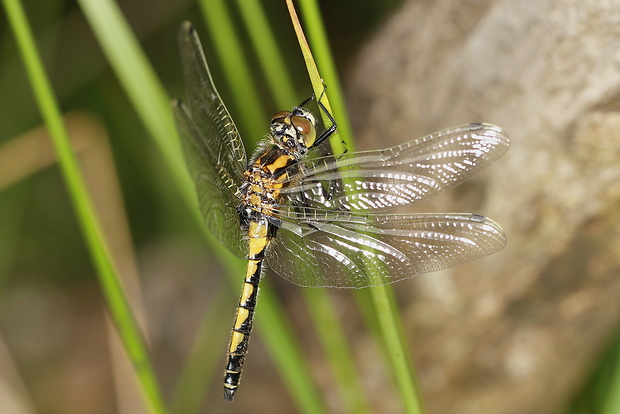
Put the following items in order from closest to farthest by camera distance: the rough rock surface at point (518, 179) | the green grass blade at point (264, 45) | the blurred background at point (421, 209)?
the rough rock surface at point (518, 179), the blurred background at point (421, 209), the green grass blade at point (264, 45)

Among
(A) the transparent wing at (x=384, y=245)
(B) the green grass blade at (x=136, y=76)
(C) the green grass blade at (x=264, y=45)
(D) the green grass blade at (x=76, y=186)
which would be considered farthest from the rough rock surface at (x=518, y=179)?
(D) the green grass blade at (x=76, y=186)

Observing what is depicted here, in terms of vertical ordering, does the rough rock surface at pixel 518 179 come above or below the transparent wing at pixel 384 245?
above

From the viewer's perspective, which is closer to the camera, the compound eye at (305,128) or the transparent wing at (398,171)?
the transparent wing at (398,171)

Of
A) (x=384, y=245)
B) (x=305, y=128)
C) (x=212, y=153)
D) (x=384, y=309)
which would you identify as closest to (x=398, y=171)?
(x=384, y=245)

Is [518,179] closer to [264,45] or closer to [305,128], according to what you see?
[305,128]

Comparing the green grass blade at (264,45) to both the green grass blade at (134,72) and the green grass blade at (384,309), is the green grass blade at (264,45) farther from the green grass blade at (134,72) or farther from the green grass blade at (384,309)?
the green grass blade at (384,309)

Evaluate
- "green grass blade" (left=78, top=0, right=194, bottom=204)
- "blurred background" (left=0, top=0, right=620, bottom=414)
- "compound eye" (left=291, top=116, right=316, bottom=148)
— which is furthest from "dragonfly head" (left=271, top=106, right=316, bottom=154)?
"blurred background" (left=0, top=0, right=620, bottom=414)
